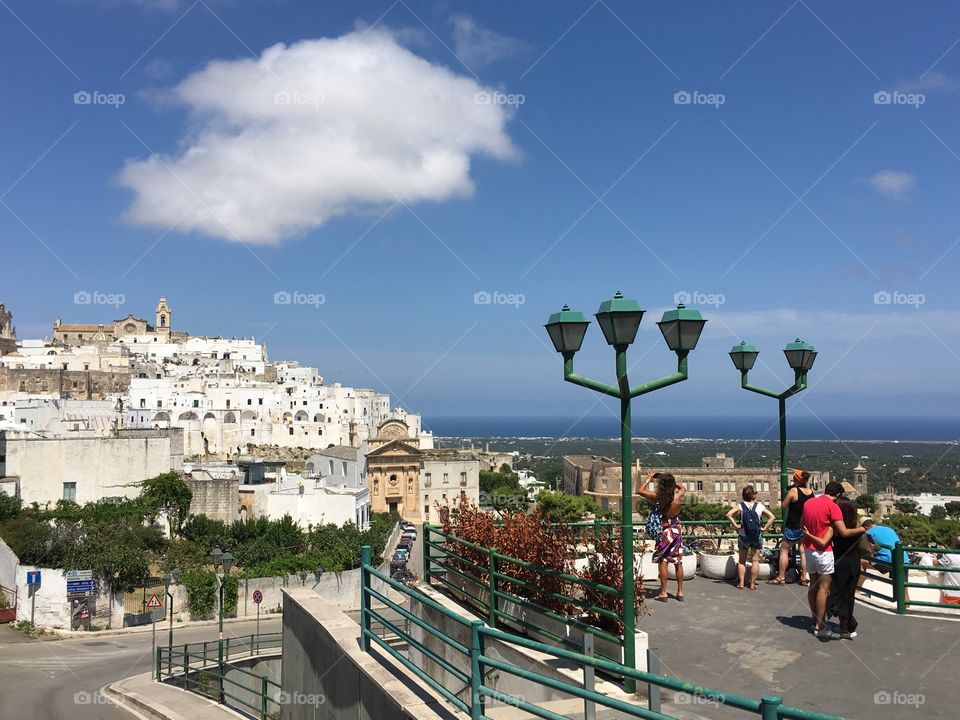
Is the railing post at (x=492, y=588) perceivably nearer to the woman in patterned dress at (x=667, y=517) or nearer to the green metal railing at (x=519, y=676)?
the green metal railing at (x=519, y=676)

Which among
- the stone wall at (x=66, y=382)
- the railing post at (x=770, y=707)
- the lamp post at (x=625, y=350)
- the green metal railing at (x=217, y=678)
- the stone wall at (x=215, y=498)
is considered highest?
the stone wall at (x=66, y=382)

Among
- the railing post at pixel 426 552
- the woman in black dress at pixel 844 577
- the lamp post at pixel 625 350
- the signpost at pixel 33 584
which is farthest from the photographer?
the signpost at pixel 33 584

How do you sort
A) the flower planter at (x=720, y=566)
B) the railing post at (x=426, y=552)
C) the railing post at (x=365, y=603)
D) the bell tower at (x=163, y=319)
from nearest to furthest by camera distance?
the railing post at (x=365, y=603) → the railing post at (x=426, y=552) → the flower planter at (x=720, y=566) → the bell tower at (x=163, y=319)

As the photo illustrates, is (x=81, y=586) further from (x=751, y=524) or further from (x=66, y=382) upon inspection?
(x=66, y=382)

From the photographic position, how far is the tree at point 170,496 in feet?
140

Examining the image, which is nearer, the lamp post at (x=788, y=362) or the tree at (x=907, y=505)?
the lamp post at (x=788, y=362)

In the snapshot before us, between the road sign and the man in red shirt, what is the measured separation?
30.6 m

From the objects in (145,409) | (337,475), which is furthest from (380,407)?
(337,475)

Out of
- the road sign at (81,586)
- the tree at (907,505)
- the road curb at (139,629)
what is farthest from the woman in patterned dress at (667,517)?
the tree at (907,505)

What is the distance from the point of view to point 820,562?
786cm

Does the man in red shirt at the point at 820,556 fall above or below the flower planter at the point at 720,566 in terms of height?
above

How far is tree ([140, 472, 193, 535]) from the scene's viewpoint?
42.8m

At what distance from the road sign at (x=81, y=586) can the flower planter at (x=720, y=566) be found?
28.5 m

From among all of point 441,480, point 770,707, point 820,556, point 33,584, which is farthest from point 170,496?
point 770,707
